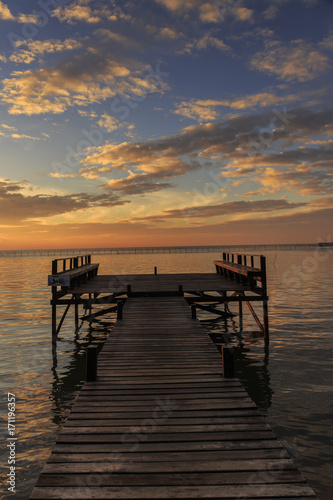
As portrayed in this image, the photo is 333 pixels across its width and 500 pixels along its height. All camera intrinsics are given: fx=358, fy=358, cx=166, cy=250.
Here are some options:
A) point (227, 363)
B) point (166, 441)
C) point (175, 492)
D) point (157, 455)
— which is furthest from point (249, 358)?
point (175, 492)

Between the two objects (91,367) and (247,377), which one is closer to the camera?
(91,367)

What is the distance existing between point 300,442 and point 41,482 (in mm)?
6551

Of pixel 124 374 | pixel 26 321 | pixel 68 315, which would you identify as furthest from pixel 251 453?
A: pixel 68 315

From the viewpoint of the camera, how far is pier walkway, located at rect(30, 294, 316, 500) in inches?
179

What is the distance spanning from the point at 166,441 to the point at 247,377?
864 cm

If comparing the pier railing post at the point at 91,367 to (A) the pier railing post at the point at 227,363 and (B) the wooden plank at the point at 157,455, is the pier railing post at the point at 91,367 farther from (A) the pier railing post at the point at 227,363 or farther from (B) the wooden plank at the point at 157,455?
(A) the pier railing post at the point at 227,363

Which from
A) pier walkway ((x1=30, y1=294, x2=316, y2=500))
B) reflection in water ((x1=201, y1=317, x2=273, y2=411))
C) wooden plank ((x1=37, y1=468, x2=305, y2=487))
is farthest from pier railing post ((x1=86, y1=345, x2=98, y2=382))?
reflection in water ((x1=201, y1=317, x2=273, y2=411))

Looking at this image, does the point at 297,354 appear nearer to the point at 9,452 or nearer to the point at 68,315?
the point at 9,452

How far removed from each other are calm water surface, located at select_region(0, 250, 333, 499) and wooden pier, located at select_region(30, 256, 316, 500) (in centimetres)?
231

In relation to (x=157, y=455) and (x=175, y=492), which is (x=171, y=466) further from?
(x=175, y=492)

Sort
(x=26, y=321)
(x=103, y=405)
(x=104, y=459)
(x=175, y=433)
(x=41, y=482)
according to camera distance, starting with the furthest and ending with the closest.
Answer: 1. (x=26, y=321)
2. (x=103, y=405)
3. (x=175, y=433)
4. (x=104, y=459)
5. (x=41, y=482)

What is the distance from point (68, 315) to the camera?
1090 inches

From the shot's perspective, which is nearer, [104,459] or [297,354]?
[104,459]

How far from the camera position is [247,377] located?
533 inches
